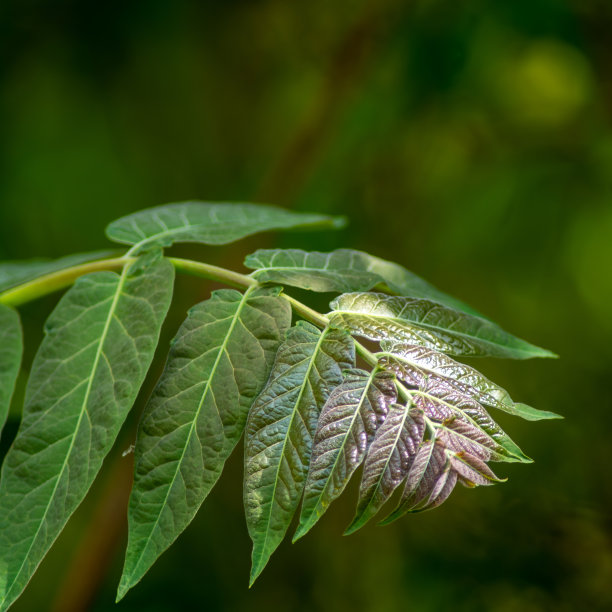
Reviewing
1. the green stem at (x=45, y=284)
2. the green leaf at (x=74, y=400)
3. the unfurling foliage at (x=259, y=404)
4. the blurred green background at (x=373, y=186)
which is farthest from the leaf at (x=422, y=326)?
the blurred green background at (x=373, y=186)

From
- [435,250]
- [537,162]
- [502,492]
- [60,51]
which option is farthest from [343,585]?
[60,51]

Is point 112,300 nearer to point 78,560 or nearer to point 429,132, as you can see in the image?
point 78,560

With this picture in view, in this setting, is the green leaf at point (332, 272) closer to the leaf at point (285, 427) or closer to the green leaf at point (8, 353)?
the leaf at point (285, 427)

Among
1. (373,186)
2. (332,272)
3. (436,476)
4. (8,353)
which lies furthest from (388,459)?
(373,186)

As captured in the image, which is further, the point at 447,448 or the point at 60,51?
the point at 60,51

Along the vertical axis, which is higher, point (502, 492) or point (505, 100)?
point (505, 100)

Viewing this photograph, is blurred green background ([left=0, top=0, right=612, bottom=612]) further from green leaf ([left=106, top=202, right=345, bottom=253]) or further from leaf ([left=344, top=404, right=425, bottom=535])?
leaf ([left=344, top=404, right=425, bottom=535])

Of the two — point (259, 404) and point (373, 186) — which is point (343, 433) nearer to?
point (259, 404)
